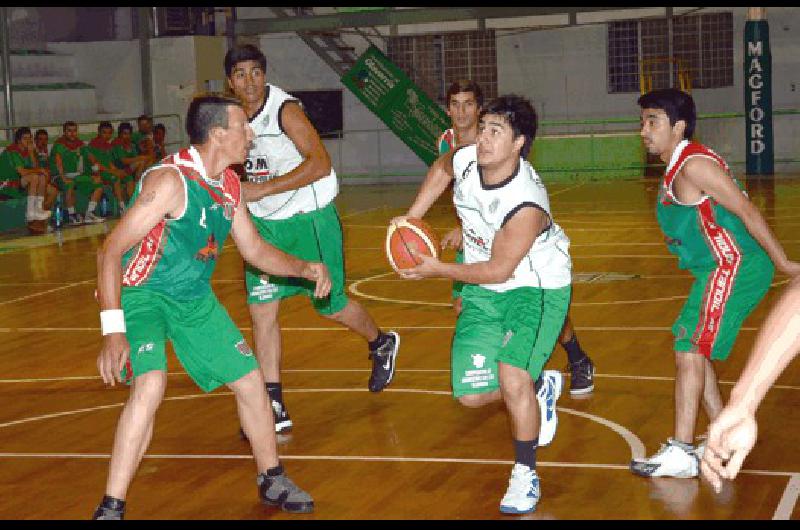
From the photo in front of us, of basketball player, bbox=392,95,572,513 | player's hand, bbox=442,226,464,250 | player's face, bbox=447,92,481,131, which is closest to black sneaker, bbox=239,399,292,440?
player's hand, bbox=442,226,464,250

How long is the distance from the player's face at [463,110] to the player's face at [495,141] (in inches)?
91.5

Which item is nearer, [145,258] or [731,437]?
[731,437]

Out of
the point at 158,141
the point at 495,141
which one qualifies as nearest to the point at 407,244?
the point at 495,141

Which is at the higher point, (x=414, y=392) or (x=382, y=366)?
(x=382, y=366)

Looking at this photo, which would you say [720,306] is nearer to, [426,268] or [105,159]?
[426,268]

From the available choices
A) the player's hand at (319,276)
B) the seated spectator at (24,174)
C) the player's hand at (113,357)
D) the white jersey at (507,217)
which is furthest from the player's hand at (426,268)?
the seated spectator at (24,174)

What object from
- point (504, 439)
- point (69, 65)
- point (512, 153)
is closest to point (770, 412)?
point (504, 439)

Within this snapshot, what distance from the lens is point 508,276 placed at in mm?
5312

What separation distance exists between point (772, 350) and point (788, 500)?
3.00 metres

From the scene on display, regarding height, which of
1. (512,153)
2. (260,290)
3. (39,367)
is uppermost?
(512,153)

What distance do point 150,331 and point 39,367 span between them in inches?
156

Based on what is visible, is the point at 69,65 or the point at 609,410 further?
the point at 69,65
